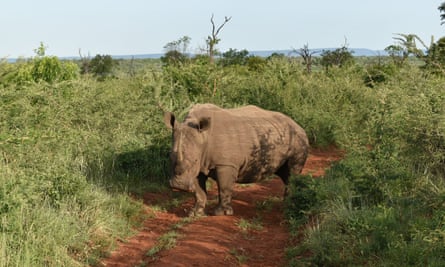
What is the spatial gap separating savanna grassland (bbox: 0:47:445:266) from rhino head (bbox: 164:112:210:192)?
976mm

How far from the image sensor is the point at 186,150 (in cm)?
852

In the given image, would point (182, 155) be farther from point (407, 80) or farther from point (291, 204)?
point (407, 80)

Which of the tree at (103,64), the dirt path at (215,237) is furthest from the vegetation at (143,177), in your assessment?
the tree at (103,64)

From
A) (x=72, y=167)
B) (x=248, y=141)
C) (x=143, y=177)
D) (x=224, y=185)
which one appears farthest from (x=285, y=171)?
(x=72, y=167)

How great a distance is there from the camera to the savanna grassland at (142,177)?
595 cm

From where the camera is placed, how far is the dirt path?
22.0 feet

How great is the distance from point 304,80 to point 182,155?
9.90 meters

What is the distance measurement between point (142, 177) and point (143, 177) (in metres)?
0.04

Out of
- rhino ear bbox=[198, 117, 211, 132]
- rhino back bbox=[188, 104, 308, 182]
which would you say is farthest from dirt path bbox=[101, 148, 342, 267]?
rhino ear bbox=[198, 117, 211, 132]

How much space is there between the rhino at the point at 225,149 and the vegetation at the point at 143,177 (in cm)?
94

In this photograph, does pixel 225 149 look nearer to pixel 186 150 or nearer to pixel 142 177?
pixel 186 150

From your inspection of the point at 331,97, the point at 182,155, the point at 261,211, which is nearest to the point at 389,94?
the point at 261,211

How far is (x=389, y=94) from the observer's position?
9.68 metres

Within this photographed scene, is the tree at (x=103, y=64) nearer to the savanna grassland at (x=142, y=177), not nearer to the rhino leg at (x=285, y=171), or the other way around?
the savanna grassland at (x=142, y=177)
